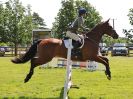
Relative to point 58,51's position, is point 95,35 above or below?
above

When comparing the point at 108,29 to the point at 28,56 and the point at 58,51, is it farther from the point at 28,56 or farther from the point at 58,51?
the point at 28,56

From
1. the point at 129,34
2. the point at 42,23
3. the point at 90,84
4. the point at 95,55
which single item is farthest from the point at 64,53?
the point at 42,23

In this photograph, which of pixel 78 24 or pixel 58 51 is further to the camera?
pixel 58 51

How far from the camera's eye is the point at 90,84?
1559 centimetres

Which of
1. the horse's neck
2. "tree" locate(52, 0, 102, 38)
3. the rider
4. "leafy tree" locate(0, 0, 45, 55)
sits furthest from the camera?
"tree" locate(52, 0, 102, 38)

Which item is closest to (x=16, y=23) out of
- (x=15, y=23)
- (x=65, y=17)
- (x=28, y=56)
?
(x=15, y=23)

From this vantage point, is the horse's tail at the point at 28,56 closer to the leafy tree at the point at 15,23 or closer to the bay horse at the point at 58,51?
the bay horse at the point at 58,51

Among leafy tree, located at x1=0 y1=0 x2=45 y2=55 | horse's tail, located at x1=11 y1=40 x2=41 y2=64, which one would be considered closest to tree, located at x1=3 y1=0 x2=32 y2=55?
leafy tree, located at x1=0 y1=0 x2=45 y2=55

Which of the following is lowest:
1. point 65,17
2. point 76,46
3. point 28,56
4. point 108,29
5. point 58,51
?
point 28,56

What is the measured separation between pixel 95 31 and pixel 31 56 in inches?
104

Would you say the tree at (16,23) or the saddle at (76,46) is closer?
the saddle at (76,46)

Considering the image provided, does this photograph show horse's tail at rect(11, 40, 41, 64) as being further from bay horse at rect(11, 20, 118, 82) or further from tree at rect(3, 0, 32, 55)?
tree at rect(3, 0, 32, 55)

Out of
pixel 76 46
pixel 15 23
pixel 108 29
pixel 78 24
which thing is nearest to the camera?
pixel 78 24

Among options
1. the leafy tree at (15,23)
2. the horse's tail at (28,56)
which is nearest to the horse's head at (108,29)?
the horse's tail at (28,56)
